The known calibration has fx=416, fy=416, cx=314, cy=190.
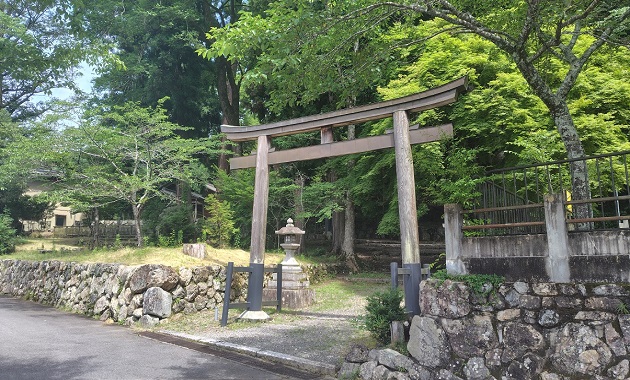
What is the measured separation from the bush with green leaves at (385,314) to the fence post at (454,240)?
0.96m

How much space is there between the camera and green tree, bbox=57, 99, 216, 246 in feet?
48.9

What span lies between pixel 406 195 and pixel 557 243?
285 cm

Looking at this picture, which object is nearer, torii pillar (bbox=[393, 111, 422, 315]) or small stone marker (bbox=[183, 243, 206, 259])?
torii pillar (bbox=[393, 111, 422, 315])

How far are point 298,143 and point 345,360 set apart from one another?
13.3 metres

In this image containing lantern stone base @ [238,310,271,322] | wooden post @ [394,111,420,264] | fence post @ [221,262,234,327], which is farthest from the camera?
lantern stone base @ [238,310,271,322]

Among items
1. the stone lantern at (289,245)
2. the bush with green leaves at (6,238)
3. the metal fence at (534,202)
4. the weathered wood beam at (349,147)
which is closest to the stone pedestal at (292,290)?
the stone lantern at (289,245)

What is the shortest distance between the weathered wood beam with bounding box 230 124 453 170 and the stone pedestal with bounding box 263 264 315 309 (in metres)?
3.29

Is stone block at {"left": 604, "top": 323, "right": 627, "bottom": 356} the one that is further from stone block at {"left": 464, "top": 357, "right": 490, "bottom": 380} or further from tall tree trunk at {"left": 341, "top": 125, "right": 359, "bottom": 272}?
tall tree trunk at {"left": 341, "top": 125, "right": 359, "bottom": 272}

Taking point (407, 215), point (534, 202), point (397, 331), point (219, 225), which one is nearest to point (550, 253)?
point (397, 331)

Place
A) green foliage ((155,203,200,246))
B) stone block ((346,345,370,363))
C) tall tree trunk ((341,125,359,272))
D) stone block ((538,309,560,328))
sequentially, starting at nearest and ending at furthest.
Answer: stone block ((538,309,560,328))
stone block ((346,345,370,363))
tall tree trunk ((341,125,359,272))
green foliage ((155,203,200,246))

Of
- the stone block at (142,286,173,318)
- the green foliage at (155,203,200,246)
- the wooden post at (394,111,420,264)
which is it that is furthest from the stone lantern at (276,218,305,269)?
the green foliage at (155,203,200,246)

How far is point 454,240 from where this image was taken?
5.89 m

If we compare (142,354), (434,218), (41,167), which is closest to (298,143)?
(434,218)

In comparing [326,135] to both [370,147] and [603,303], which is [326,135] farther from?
[603,303]
